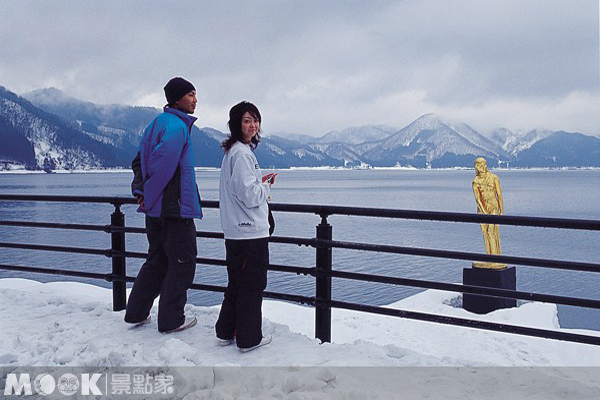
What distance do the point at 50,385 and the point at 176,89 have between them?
252cm

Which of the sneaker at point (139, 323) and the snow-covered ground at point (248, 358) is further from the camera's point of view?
the sneaker at point (139, 323)

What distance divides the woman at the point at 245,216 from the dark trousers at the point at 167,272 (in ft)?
1.49

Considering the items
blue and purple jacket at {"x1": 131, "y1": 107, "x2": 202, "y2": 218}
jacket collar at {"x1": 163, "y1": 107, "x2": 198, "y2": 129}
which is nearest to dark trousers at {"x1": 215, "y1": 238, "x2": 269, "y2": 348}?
blue and purple jacket at {"x1": 131, "y1": 107, "x2": 202, "y2": 218}

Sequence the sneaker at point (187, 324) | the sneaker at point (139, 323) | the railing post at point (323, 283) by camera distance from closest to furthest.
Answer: the railing post at point (323, 283)
the sneaker at point (187, 324)
the sneaker at point (139, 323)

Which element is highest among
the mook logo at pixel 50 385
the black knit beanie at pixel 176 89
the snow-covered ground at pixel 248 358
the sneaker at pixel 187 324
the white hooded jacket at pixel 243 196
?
the black knit beanie at pixel 176 89

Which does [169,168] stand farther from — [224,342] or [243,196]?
[224,342]

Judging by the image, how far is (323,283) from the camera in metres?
4.77

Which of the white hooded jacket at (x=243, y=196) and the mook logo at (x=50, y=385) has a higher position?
the white hooded jacket at (x=243, y=196)

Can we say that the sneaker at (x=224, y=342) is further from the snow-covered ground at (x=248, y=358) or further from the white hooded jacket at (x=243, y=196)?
the white hooded jacket at (x=243, y=196)

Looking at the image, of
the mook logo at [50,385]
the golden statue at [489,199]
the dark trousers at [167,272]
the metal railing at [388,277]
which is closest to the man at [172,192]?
the dark trousers at [167,272]

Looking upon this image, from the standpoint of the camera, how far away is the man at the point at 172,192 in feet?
14.8

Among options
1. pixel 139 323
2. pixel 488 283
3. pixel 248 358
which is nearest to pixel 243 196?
pixel 248 358

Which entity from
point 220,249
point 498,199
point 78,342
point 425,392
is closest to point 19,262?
point 220,249

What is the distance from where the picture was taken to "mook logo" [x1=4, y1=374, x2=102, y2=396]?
3.83 m
